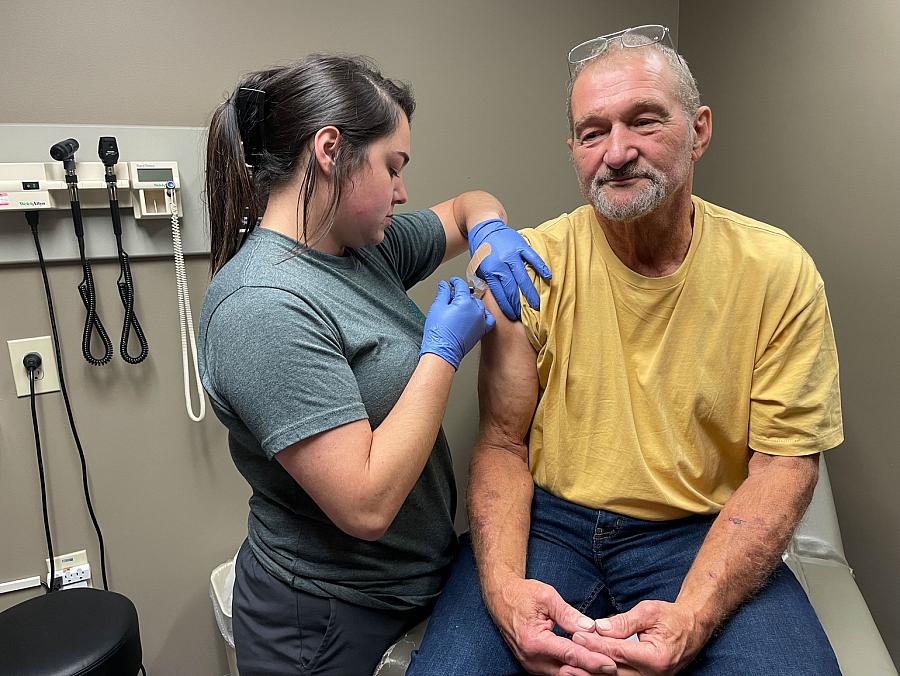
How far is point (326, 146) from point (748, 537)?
A: 0.92 metres

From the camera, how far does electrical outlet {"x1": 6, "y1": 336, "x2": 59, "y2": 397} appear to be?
1504mm

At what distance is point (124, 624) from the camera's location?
140cm

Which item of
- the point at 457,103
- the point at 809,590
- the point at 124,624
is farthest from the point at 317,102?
the point at 809,590

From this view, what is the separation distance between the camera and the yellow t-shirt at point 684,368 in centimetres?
119

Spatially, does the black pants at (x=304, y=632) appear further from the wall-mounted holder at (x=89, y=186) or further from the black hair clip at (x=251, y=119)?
the wall-mounted holder at (x=89, y=186)

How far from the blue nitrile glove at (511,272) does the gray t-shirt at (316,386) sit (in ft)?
0.50

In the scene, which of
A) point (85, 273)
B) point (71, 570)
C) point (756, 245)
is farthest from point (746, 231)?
point (71, 570)

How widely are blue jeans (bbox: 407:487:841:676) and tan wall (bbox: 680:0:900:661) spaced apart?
532 mm

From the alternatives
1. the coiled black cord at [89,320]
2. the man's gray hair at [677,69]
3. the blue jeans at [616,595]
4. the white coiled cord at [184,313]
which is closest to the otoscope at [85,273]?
the coiled black cord at [89,320]

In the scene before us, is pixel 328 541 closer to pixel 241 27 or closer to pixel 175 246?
pixel 175 246

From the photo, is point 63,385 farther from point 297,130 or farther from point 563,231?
point 563,231

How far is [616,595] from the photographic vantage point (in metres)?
1.25

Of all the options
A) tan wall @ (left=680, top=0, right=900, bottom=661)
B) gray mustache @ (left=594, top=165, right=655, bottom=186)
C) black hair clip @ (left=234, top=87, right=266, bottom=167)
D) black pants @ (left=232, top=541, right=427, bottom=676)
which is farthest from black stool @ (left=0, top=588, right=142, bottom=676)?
tan wall @ (left=680, top=0, right=900, bottom=661)

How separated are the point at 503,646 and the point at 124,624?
2.62 ft
